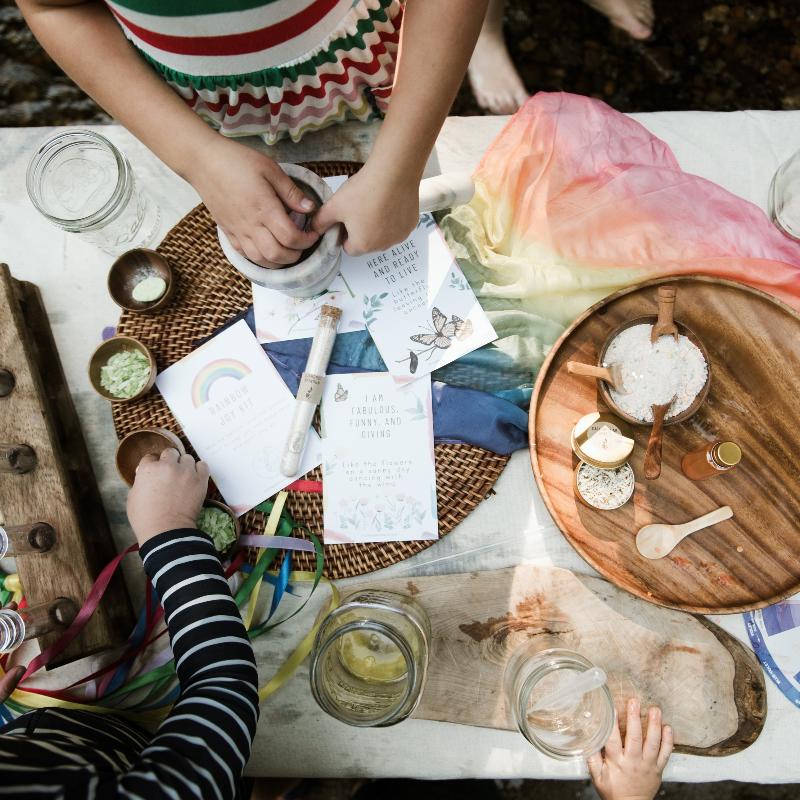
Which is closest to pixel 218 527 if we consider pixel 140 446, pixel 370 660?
pixel 140 446

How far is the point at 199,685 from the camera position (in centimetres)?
75

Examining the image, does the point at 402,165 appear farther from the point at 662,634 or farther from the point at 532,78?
the point at 532,78

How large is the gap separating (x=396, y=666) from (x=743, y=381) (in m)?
0.61

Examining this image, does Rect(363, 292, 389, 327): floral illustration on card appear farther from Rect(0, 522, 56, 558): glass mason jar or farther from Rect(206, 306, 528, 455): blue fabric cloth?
Rect(0, 522, 56, 558): glass mason jar

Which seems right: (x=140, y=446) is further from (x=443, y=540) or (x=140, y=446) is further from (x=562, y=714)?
(x=562, y=714)

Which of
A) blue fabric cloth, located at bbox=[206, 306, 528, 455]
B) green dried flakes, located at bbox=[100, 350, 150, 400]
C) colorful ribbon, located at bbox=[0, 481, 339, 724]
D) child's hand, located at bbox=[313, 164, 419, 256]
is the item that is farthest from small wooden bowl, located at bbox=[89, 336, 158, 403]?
child's hand, located at bbox=[313, 164, 419, 256]

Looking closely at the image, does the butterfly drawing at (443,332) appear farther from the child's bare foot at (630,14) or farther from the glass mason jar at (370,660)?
the child's bare foot at (630,14)

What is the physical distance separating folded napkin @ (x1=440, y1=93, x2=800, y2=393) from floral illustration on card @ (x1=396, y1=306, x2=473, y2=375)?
4 cm

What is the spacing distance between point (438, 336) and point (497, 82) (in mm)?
788

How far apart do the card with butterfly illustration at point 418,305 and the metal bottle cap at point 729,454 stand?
34 centimetres

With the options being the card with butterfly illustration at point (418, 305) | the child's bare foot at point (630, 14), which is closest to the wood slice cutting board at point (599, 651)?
the card with butterfly illustration at point (418, 305)

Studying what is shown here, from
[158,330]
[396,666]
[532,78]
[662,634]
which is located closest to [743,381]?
[662,634]

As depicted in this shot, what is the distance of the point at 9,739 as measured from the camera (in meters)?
0.70

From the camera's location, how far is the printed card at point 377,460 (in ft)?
2.92
